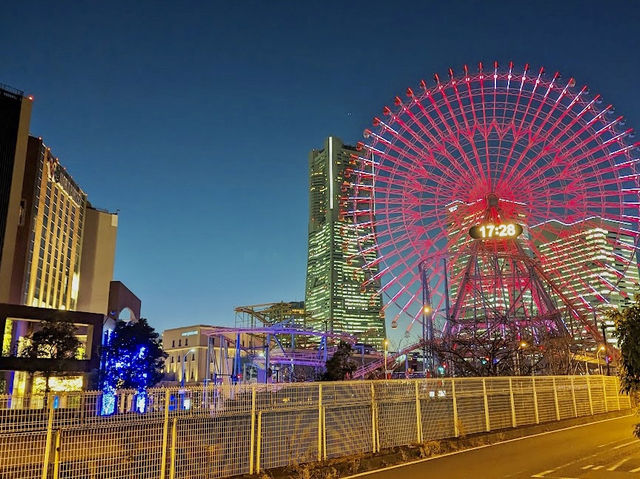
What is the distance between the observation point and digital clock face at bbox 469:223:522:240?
146ft

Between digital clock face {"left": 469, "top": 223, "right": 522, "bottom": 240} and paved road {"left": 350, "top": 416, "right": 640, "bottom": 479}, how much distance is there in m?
27.3

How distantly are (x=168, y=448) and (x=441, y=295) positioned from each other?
125ft

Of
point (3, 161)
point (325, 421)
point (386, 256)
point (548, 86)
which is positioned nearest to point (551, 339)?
point (386, 256)

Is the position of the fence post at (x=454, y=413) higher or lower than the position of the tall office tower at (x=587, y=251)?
lower

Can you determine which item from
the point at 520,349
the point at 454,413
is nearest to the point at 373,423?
the point at 454,413

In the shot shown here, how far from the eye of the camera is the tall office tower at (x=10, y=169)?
51.1m

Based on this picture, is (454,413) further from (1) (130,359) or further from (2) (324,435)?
(1) (130,359)

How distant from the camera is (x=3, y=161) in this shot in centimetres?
5184

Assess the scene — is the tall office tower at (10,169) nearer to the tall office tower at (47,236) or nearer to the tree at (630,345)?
the tall office tower at (47,236)

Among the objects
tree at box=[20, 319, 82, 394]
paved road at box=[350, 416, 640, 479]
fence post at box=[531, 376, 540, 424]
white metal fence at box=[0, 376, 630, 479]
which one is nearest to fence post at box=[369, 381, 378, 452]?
white metal fence at box=[0, 376, 630, 479]

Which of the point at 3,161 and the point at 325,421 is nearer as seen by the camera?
the point at 325,421

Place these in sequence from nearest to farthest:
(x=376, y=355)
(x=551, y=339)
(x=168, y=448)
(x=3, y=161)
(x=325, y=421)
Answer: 1. (x=168, y=448)
2. (x=325, y=421)
3. (x=551, y=339)
4. (x=3, y=161)
5. (x=376, y=355)

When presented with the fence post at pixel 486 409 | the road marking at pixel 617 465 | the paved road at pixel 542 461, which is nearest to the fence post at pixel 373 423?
the paved road at pixel 542 461

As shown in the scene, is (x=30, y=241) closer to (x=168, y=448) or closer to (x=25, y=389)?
(x=25, y=389)
